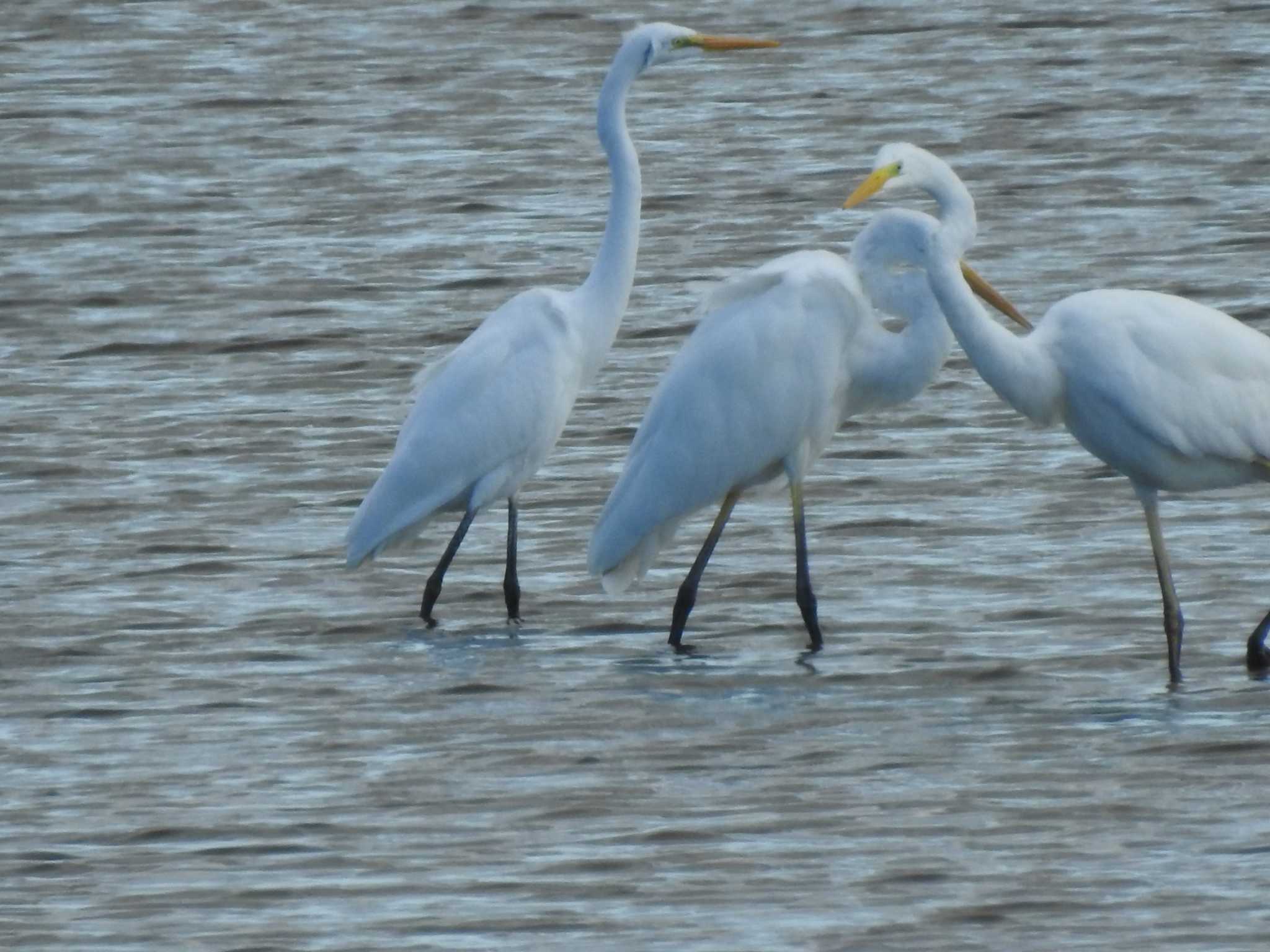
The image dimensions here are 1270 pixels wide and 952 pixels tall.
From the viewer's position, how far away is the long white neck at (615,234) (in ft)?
29.1

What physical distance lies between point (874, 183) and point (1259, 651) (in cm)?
150

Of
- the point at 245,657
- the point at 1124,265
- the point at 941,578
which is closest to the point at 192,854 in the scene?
the point at 245,657

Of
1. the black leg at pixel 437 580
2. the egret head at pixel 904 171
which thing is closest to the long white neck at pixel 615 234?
the black leg at pixel 437 580

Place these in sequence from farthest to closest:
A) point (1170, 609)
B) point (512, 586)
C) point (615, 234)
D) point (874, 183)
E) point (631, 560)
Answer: point (615, 234) → point (512, 586) → point (631, 560) → point (874, 183) → point (1170, 609)

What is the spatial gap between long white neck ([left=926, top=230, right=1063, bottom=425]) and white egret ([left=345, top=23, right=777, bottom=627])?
1487 mm

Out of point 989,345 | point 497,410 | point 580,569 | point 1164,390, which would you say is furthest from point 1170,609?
point 580,569

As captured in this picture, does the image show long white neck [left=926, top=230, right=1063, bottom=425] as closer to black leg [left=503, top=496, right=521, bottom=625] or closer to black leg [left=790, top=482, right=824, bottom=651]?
black leg [left=790, top=482, right=824, bottom=651]

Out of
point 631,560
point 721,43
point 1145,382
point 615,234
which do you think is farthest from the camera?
point 721,43

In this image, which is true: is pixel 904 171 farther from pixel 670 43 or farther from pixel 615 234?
pixel 670 43

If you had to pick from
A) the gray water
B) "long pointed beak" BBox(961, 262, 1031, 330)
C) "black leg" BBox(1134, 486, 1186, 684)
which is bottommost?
the gray water

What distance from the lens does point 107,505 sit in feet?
32.6

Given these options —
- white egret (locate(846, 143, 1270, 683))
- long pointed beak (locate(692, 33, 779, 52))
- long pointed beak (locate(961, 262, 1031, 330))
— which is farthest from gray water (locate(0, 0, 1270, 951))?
long pointed beak (locate(692, 33, 779, 52))

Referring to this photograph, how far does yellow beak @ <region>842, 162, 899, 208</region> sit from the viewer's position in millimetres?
7566

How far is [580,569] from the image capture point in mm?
9062
